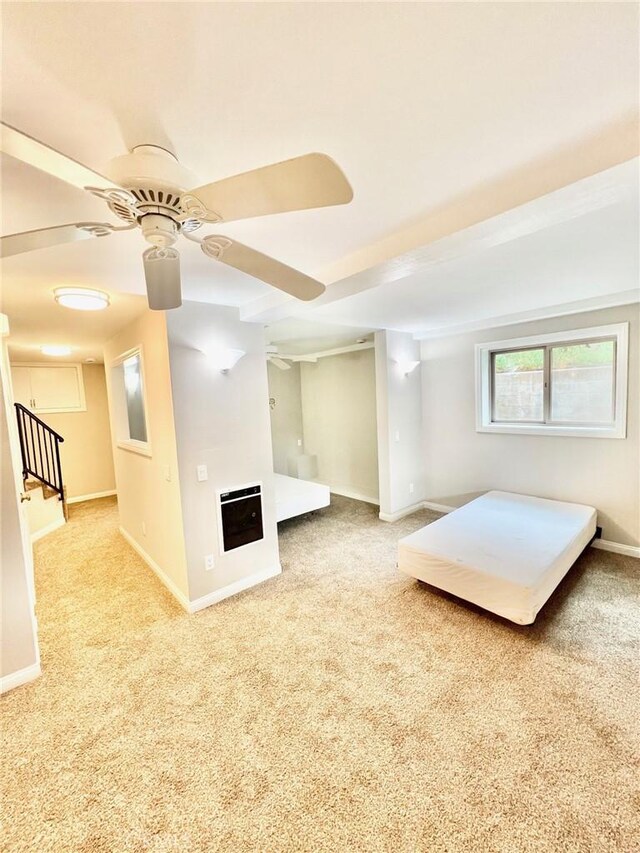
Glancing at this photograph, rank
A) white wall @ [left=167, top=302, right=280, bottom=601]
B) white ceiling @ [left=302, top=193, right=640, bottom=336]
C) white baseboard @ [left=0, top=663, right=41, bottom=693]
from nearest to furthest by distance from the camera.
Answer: white ceiling @ [left=302, top=193, right=640, bottom=336], white baseboard @ [left=0, top=663, right=41, bottom=693], white wall @ [left=167, top=302, right=280, bottom=601]

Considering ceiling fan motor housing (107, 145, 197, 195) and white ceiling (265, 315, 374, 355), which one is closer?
ceiling fan motor housing (107, 145, 197, 195)

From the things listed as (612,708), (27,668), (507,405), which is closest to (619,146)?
(612,708)

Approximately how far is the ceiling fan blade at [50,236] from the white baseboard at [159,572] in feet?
8.43

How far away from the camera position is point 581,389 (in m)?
3.65

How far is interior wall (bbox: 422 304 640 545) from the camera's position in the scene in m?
3.35

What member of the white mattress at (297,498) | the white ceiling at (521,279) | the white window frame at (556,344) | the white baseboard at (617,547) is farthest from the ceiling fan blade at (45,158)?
the white baseboard at (617,547)

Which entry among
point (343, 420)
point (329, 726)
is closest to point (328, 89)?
point (329, 726)

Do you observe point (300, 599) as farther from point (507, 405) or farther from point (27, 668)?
point (507, 405)

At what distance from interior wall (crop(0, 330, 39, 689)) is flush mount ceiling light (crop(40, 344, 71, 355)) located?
2.52 meters

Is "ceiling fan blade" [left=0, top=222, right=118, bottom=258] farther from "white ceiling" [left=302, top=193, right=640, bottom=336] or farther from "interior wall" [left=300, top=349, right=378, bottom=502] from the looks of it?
"interior wall" [left=300, top=349, right=378, bottom=502]

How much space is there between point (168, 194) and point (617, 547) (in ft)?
15.1

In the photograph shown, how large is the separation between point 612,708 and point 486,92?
8.95ft

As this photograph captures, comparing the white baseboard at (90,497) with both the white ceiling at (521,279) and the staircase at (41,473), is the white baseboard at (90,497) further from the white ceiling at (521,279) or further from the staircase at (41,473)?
the white ceiling at (521,279)

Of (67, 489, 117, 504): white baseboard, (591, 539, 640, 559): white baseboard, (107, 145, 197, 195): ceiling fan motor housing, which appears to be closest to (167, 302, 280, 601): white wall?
(107, 145, 197, 195): ceiling fan motor housing
